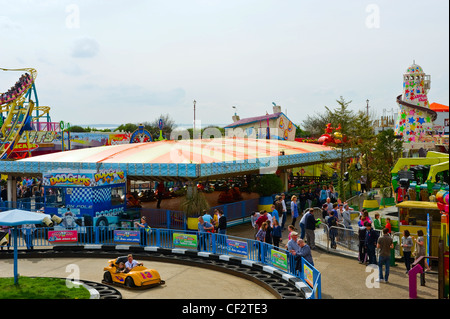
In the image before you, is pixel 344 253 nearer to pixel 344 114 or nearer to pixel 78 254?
pixel 78 254

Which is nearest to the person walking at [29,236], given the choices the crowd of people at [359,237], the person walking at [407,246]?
the crowd of people at [359,237]

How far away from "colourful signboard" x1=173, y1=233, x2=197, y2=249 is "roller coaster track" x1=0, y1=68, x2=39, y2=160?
2531 cm

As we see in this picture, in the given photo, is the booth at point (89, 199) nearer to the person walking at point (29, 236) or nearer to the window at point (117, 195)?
the window at point (117, 195)

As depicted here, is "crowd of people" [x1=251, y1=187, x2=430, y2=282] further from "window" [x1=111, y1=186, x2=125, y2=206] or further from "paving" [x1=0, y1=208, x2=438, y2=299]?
"window" [x1=111, y1=186, x2=125, y2=206]

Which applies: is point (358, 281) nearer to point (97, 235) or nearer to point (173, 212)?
point (97, 235)

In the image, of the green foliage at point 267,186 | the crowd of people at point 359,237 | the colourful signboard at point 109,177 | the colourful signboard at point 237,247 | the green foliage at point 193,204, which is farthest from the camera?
the green foliage at point 267,186

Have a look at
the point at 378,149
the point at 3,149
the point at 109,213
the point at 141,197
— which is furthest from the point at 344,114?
the point at 3,149

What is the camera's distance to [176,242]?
52.9 feet

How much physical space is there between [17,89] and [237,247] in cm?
3151

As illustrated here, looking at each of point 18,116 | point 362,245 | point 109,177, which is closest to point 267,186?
point 109,177

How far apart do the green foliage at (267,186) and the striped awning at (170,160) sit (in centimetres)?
63

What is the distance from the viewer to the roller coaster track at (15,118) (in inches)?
1474

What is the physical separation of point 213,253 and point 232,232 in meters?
4.87
